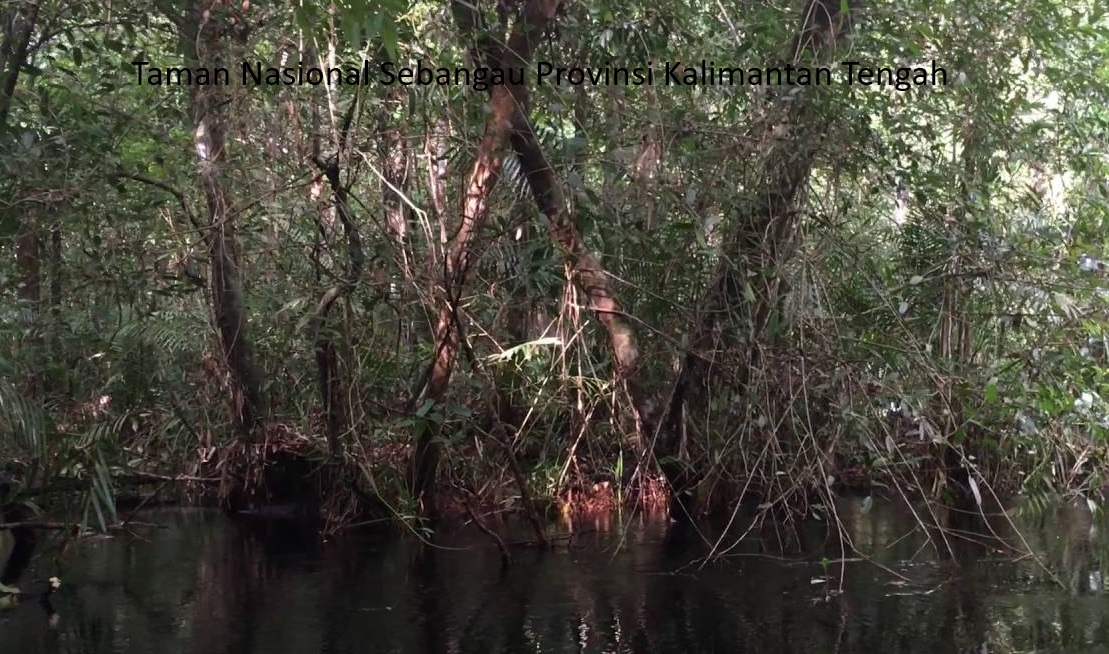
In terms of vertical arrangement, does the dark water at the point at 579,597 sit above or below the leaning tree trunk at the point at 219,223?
below

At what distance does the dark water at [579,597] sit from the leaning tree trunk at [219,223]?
105 centimetres

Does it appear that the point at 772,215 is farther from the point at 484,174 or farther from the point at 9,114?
the point at 9,114

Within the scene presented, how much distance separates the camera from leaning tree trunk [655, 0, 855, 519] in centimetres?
665

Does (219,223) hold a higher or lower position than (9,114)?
lower

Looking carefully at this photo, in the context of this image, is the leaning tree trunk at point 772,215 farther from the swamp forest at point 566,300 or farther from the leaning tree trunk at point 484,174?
the leaning tree trunk at point 484,174

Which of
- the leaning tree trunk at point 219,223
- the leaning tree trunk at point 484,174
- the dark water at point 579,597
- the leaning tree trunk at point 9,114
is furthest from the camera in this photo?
the leaning tree trunk at point 219,223

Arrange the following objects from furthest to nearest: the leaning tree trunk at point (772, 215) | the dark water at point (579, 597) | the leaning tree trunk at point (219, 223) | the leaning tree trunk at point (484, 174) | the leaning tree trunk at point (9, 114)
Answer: the leaning tree trunk at point (219, 223) < the leaning tree trunk at point (9, 114) < the leaning tree trunk at point (772, 215) < the leaning tree trunk at point (484, 174) < the dark water at point (579, 597)

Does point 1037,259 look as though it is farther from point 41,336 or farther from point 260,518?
point 41,336

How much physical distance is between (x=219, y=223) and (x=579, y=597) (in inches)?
120

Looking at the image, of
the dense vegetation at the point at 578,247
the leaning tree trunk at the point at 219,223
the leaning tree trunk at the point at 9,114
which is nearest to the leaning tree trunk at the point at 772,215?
the dense vegetation at the point at 578,247

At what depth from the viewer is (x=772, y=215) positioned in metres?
6.76

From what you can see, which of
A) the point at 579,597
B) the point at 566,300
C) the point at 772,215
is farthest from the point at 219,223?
the point at 772,215

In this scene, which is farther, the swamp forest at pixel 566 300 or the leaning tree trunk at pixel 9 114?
the leaning tree trunk at pixel 9 114

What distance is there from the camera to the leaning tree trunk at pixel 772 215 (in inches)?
262
